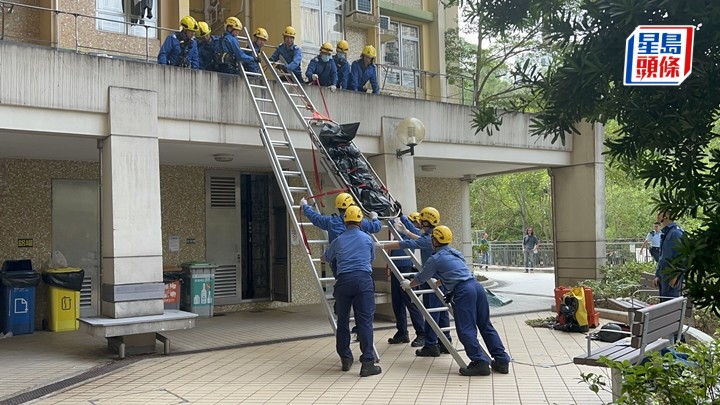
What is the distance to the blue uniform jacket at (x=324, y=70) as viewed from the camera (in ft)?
35.9

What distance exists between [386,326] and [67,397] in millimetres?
4953

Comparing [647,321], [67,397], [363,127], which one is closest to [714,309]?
[647,321]

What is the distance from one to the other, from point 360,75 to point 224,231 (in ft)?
12.7

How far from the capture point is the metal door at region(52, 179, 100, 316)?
1102 cm

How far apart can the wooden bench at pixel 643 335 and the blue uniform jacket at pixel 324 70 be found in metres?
6.43

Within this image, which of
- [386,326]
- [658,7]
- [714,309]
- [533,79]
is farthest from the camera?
[386,326]

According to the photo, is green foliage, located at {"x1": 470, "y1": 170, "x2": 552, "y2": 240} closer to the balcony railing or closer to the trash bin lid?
the balcony railing

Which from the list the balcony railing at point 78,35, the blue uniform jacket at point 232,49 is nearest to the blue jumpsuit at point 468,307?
the blue uniform jacket at point 232,49

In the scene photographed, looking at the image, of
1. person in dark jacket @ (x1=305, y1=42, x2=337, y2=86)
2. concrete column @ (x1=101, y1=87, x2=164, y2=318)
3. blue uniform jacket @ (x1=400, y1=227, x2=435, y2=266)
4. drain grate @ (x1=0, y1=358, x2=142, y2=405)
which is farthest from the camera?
person in dark jacket @ (x1=305, y1=42, x2=337, y2=86)

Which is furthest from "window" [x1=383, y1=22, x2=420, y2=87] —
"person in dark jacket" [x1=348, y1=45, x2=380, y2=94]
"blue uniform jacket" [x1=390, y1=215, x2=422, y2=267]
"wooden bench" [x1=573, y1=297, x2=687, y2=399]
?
"wooden bench" [x1=573, y1=297, x2=687, y2=399]

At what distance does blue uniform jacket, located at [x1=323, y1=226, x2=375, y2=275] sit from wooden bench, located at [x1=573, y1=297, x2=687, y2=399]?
2399 mm

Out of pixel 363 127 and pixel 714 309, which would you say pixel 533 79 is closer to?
pixel 714 309

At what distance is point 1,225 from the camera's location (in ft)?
34.6

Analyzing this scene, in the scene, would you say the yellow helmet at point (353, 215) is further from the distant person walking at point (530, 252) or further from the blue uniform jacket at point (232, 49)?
the distant person walking at point (530, 252)
